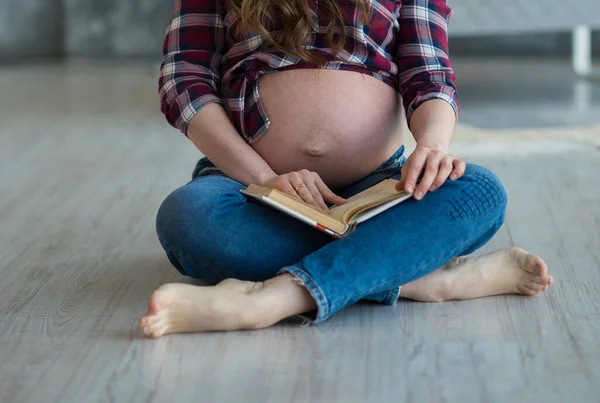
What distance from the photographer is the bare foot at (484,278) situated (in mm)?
1229

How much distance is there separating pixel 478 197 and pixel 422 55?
0.83 feet

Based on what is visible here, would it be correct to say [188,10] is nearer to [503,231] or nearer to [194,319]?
[194,319]

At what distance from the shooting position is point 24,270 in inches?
56.8

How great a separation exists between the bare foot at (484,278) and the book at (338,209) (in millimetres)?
133

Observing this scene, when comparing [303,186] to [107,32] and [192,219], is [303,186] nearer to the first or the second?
[192,219]

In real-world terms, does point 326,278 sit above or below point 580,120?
above

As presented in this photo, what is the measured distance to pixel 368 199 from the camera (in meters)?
1.17

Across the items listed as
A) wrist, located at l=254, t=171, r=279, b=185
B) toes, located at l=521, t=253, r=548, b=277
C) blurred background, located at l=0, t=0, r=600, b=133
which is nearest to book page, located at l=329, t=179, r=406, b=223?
wrist, located at l=254, t=171, r=279, b=185

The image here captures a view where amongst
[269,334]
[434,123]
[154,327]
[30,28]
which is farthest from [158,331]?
[30,28]

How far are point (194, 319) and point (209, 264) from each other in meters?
0.14

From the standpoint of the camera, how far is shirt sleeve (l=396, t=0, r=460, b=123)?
131cm

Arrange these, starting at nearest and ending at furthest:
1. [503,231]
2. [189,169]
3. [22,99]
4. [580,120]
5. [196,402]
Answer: [196,402], [503,231], [189,169], [580,120], [22,99]

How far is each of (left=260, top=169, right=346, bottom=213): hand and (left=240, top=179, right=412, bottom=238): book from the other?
0.8 inches

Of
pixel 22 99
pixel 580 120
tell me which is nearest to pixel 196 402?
pixel 580 120
